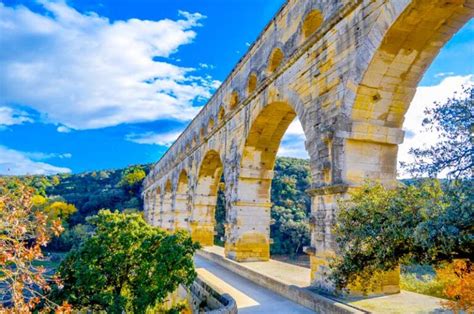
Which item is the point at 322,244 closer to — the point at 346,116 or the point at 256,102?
the point at 346,116

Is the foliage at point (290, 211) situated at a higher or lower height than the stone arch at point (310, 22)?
lower

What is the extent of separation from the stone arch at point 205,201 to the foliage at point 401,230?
38.8 feet

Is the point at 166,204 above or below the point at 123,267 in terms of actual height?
above

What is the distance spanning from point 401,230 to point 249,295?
15.3 ft

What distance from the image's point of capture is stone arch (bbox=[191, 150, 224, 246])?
52.9ft

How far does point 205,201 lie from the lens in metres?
16.2

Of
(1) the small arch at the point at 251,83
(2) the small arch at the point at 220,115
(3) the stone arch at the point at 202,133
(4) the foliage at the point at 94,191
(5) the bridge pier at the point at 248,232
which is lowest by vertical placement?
(5) the bridge pier at the point at 248,232

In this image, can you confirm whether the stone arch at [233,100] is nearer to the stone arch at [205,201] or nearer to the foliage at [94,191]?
the stone arch at [205,201]

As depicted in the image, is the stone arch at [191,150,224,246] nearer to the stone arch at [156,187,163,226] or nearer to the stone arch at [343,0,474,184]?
the stone arch at [343,0,474,184]

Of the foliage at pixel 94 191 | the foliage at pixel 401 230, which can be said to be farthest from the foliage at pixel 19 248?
the foliage at pixel 94 191

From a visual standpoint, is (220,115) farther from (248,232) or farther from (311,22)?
(311,22)

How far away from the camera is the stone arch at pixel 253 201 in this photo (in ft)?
Answer: 36.7

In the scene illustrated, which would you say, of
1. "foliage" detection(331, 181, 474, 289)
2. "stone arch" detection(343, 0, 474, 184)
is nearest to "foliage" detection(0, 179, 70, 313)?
"foliage" detection(331, 181, 474, 289)

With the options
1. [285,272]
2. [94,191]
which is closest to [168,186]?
[285,272]
